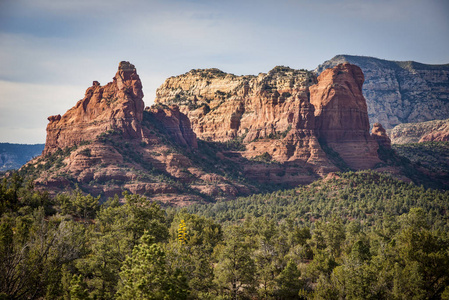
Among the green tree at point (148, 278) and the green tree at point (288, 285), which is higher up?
the green tree at point (148, 278)

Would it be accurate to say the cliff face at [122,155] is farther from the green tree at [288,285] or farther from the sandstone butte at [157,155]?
the green tree at [288,285]

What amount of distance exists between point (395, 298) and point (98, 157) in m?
124

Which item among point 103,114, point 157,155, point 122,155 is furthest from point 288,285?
point 103,114

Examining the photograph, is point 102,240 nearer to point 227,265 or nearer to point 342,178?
point 227,265

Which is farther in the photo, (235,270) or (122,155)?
(122,155)

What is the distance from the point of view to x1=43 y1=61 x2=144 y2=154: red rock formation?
16575cm

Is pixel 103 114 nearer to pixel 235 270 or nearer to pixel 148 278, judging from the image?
pixel 235 270

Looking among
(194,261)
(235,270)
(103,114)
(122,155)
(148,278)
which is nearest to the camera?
(148,278)

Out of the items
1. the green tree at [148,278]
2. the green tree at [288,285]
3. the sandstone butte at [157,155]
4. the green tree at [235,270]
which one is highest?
the sandstone butte at [157,155]

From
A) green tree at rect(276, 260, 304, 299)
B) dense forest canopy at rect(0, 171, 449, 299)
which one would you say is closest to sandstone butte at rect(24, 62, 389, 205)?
dense forest canopy at rect(0, 171, 449, 299)

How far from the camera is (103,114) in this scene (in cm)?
17050

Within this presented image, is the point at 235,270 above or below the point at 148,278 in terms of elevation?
below

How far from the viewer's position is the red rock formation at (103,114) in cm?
16575

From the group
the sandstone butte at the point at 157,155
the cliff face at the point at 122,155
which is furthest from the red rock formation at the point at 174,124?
the cliff face at the point at 122,155
